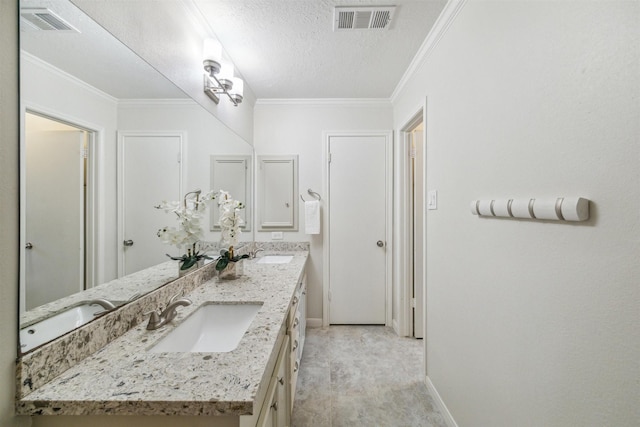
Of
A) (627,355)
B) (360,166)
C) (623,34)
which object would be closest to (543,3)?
(623,34)

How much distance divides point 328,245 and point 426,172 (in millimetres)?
1322

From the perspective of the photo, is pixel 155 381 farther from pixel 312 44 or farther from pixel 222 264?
pixel 312 44

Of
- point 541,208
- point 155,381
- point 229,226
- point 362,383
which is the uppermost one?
point 541,208

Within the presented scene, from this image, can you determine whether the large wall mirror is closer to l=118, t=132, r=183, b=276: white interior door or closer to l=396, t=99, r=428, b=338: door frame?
l=118, t=132, r=183, b=276: white interior door

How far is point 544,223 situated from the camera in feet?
2.77

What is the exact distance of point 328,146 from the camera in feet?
9.07

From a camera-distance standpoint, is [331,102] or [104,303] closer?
[104,303]

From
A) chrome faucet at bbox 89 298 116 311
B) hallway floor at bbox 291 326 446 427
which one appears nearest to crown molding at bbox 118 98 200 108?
chrome faucet at bbox 89 298 116 311

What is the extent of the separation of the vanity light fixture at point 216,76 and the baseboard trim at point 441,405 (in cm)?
245

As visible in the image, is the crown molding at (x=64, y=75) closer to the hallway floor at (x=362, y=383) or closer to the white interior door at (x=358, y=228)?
the hallway floor at (x=362, y=383)

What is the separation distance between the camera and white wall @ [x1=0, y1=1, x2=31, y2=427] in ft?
1.99

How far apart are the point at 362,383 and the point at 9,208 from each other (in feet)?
6.89

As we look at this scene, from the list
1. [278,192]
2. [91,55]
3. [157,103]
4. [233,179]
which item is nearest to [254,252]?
[278,192]

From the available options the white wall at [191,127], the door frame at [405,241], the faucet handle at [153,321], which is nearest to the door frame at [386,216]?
the door frame at [405,241]
